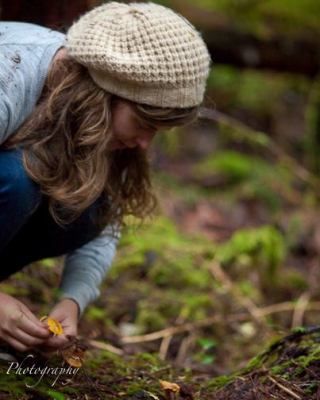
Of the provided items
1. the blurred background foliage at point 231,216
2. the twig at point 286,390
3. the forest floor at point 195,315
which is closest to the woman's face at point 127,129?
the blurred background foliage at point 231,216

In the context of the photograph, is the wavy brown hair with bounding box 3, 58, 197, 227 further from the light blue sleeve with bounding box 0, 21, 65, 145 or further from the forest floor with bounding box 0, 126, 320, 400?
the forest floor with bounding box 0, 126, 320, 400

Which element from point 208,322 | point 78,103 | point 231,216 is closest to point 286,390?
point 78,103

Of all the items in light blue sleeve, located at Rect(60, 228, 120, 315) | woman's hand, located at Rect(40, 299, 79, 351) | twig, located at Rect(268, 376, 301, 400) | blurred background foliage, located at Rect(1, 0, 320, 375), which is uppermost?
twig, located at Rect(268, 376, 301, 400)

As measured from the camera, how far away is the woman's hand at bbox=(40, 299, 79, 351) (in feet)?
6.57

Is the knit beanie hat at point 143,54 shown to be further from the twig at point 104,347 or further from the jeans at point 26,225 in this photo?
the twig at point 104,347

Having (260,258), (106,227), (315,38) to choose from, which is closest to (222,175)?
(315,38)

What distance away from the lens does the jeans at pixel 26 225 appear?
2002 mm

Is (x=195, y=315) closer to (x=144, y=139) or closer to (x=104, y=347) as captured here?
(x=104, y=347)

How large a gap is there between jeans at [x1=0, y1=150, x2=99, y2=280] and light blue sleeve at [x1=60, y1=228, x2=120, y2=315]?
54 mm

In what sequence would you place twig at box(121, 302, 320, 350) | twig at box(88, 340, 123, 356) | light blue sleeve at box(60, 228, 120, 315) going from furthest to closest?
1. twig at box(121, 302, 320, 350)
2. twig at box(88, 340, 123, 356)
3. light blue sleeve at box(60, 228, 120, 315)

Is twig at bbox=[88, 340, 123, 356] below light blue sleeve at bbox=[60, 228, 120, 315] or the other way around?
below

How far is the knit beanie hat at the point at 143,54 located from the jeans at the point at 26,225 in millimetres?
373

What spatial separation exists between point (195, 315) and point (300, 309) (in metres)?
0.66

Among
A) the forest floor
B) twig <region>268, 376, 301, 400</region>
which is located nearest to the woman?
the forest floor
